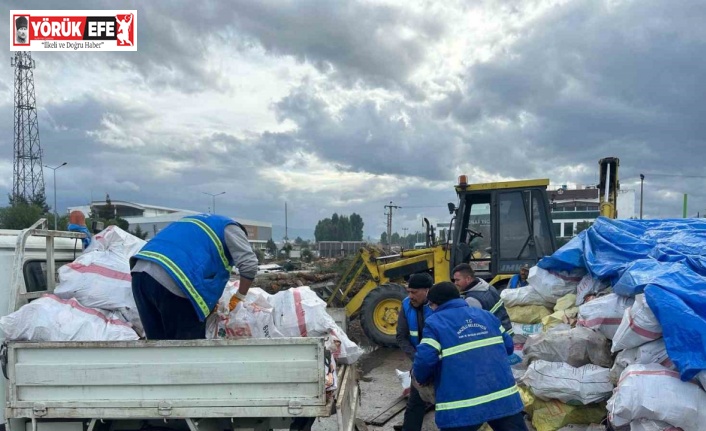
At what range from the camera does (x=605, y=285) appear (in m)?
5.45

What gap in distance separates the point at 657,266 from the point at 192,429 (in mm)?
3788

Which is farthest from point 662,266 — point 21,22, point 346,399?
point 21,22

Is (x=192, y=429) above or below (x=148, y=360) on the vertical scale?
below

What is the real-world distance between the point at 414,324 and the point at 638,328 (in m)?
1.59

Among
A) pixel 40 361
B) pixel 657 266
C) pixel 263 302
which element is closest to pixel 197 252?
pixel 263 302

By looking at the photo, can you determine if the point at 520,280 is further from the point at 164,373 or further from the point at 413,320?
the point at 164,373

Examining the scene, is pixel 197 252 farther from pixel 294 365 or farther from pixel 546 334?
pixel 546 334

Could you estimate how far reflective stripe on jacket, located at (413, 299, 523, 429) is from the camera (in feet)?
9.93

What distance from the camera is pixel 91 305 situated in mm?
3346

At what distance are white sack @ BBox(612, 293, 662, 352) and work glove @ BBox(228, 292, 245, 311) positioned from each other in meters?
2.77

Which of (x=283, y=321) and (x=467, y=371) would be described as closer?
(x=467, y=371)

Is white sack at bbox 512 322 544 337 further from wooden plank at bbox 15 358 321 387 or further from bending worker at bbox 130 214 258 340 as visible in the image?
wooden plank at bbox 15 358 321 387

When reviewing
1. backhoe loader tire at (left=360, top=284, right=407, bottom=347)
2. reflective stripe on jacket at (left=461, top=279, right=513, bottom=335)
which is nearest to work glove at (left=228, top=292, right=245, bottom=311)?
reflective stripe on jacket at (left=461, top=279, right=513, bottom=335)

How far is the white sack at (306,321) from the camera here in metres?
3.32
